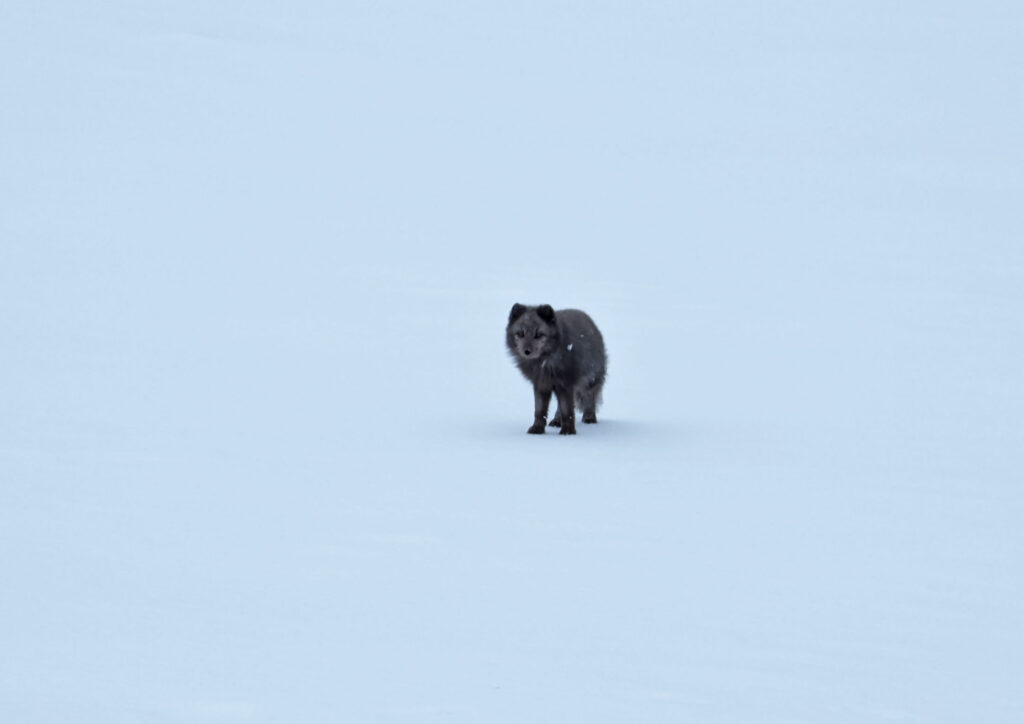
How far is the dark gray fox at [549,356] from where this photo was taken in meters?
11.4

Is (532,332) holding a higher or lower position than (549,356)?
higher

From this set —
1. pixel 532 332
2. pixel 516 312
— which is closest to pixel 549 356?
pixel 532 332

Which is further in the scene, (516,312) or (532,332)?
(516,312)

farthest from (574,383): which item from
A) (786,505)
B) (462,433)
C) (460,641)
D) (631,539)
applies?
(460,641)

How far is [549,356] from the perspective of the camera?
11500 millimetres

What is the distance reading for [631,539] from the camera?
765cm

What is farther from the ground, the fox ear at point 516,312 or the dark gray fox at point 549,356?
the fox ear at point 516,312

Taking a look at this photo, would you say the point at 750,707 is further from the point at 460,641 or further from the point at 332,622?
the point at 332,622

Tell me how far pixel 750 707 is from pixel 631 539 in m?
2.43

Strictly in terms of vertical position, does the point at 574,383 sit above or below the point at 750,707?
above

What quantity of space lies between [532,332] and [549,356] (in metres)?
0.26

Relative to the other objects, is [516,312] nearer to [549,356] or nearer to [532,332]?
[532,332]

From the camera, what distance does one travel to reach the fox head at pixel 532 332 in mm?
11352

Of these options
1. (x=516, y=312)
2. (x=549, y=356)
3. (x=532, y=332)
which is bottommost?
(x=549, y=356)
